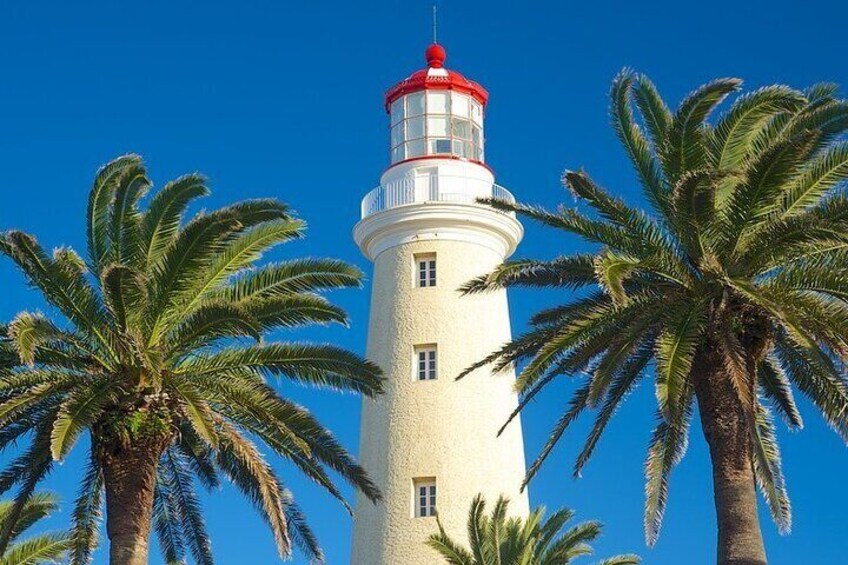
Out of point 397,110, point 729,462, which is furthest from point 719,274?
point 397,110

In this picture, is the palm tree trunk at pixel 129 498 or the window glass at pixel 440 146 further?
the window glass at pixel 440 146

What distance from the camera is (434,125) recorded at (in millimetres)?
40188

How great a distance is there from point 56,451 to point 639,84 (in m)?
11.3

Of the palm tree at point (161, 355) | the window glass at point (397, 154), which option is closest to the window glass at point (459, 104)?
the window glass at point (397, 154)

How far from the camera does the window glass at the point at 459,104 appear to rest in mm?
40031

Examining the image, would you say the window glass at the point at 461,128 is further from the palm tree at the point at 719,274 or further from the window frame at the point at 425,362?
the palm tree at the point at 719,274

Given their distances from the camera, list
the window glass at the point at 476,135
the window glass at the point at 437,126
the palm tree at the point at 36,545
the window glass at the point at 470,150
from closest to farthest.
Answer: the palm tree at the point at 36,545 → the window glass at the point at 437,126 → the window glass at the point at 470,150 → the window glass at the point at 476,135

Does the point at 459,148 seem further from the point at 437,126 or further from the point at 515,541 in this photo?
the point at 515,541

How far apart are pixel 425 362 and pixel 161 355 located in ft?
42.5

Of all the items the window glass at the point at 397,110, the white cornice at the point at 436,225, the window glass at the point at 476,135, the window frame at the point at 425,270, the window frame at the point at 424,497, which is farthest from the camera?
the window glass at the point at 476,135

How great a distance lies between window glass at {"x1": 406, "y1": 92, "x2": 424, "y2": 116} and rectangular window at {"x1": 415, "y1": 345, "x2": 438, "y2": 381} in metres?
6.46

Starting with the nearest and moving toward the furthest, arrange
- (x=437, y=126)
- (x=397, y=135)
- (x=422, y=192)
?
(x=422, y=192), (x=437, y=126), (x=397, y=135)

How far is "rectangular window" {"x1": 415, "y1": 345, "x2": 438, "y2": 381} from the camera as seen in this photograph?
37.4 meters

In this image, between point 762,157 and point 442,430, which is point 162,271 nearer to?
point 762,157
